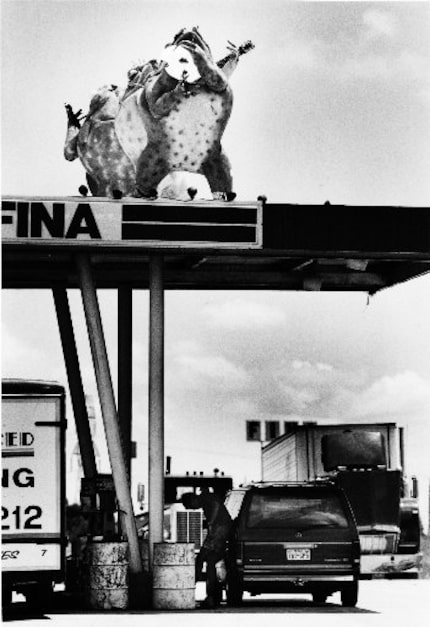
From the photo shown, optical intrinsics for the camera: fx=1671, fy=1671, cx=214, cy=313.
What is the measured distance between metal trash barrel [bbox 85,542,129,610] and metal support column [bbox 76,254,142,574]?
538mm

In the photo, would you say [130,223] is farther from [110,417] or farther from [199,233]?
[110,417]

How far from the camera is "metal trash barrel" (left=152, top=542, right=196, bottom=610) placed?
21609mm

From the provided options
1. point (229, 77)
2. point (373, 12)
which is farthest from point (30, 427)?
point (373, 12)

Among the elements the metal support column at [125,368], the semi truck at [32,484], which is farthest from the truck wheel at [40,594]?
the metal support column at [125,368]

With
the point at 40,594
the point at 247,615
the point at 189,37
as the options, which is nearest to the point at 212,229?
the point at 189,37

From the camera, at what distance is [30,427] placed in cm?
2091

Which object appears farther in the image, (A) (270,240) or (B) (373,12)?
(B) (373,12)

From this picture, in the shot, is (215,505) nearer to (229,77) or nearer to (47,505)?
(47,505)

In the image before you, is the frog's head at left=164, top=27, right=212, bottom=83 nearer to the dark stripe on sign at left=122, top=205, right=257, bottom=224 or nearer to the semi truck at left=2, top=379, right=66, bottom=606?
the dark stripe on sign at left=122, top=205, right=257, bottom=224

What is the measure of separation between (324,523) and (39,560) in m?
4.14

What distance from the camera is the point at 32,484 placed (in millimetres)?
20828

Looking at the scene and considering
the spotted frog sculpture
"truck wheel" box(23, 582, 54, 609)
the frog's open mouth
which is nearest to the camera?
"truck wheel" box(23, 582, 54, 609)

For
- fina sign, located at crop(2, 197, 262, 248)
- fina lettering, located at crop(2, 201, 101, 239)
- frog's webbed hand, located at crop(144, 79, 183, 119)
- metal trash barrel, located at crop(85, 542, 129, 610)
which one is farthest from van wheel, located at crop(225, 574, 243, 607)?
frog's webbed hand, located at crop(144, 79, 183, 119)

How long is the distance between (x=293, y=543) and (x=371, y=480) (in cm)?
1278
